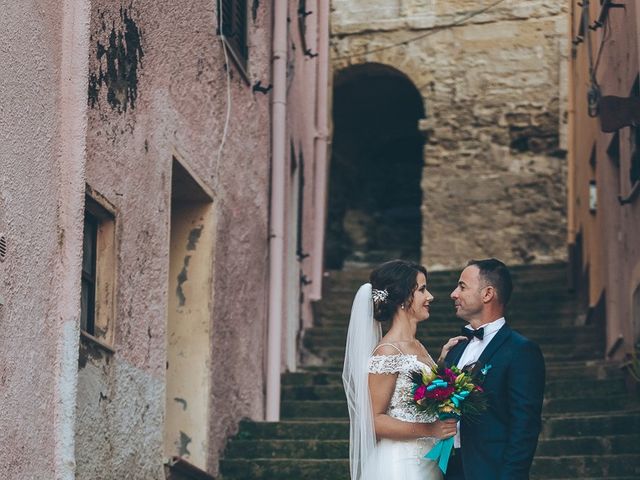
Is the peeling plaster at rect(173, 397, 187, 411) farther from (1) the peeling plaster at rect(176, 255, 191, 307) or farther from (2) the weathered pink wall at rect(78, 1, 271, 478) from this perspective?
(1) the peeling plaster at rect(176, 255, 191, 307)

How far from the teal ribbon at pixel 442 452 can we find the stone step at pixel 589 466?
3.55 m

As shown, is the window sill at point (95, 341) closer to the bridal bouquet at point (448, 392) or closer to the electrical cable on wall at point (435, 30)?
the bridal bouquet at point (448, 392)

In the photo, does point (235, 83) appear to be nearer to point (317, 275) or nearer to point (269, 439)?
point (269, 439)

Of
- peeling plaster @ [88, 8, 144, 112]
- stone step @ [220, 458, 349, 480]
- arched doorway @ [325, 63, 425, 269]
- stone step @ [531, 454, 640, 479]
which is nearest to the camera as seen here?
peeling plaster @ [88, 8, 144, 112]

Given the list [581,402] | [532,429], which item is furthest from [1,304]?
[581,402]

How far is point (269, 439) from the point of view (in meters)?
12.1

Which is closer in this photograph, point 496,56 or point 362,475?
point 362,475

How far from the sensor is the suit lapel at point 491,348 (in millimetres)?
7301

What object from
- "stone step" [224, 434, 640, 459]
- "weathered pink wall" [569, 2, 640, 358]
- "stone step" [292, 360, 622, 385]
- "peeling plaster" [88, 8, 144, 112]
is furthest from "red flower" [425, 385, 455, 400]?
"stone step" [292, 360, 622, 385]

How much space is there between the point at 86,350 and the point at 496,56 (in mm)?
14377

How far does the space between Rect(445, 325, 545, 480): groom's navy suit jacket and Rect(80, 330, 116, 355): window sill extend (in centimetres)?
228

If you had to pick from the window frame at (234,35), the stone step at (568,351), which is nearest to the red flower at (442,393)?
the window frame at (234,35)

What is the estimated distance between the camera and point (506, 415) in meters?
7.22

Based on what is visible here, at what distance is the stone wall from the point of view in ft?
69.6
